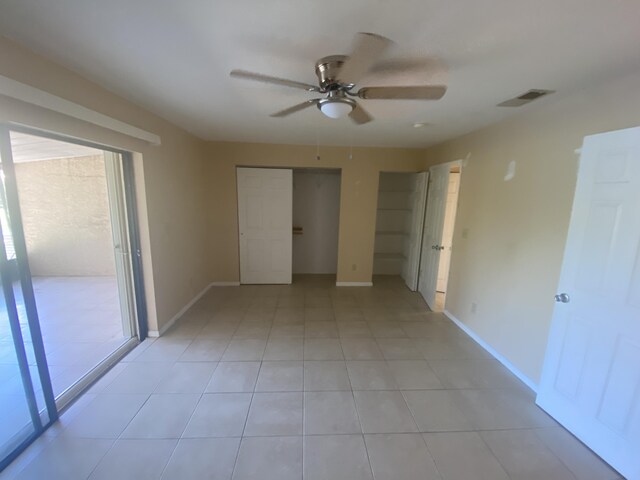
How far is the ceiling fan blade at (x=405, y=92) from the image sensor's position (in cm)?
150

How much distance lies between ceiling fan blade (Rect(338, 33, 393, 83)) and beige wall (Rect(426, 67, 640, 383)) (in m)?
1.63

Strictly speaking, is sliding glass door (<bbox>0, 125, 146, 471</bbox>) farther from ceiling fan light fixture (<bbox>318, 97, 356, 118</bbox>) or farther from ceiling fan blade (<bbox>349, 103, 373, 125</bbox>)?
ceiling fan blade (<bbox>349, 103, 373, 125</bbox>)

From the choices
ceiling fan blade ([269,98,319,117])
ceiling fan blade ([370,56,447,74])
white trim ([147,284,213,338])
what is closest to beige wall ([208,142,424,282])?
white trim ([147,284,213,338])

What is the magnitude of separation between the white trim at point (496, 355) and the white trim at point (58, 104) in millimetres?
4049

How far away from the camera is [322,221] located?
17.9 feet

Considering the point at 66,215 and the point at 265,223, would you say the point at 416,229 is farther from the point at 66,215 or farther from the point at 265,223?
the point at 66,215

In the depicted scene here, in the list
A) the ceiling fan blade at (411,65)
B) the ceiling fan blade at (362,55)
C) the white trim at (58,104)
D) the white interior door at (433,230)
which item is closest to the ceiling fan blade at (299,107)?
the ceiling fan blade at (362,55)

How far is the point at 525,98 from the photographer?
2127 millimetres

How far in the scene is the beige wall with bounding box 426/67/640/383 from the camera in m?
1.95

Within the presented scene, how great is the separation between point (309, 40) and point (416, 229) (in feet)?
12.4

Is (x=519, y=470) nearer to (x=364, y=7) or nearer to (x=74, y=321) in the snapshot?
(x=364, y=7)

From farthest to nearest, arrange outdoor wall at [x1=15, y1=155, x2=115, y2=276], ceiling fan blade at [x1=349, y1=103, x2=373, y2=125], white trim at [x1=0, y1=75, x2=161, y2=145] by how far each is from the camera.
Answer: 1. outdoor wall at [x1=15, y1=155, x2=115, y2=276]
2. ceiling fan blade at [x1=349, y1=103, x2=373, y2=125]
3. white trim at [x1=0, y1=75, x2=161, y2=145]

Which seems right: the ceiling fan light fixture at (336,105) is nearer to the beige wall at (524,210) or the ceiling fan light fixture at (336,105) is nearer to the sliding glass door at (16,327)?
the beige wall at (524,210)

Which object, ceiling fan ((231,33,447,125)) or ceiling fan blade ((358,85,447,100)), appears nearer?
ceiling fan ((231,33,447,125))
